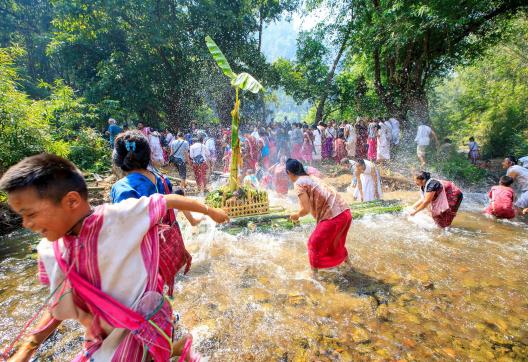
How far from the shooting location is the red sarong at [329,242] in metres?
3.87

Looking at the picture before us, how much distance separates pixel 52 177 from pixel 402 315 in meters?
3.48

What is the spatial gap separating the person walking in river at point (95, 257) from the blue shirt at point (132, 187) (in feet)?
1.91

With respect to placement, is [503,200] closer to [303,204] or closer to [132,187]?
[303,204]

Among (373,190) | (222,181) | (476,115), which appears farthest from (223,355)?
(476,115)

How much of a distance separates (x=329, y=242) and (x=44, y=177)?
11.0ft

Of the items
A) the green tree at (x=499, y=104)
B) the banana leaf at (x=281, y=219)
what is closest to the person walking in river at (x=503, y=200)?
the banana leaf at (x=281, y=219)

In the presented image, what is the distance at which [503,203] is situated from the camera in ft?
21.3

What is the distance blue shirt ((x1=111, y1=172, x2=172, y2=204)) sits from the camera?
1974mm

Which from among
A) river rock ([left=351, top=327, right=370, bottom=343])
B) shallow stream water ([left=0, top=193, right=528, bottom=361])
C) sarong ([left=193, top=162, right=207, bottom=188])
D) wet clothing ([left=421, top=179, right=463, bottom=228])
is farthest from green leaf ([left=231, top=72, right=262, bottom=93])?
sarong ([left=193, top=162, right=207, bottom=188])

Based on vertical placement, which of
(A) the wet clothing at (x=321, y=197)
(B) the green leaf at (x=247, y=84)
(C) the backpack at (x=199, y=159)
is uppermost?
(B) the green leaf at (x=247, y=84)

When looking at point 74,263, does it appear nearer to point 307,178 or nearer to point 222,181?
point 307,178

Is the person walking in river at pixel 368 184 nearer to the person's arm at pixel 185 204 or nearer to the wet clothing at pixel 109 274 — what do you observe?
the person's arm at pixel 185 204

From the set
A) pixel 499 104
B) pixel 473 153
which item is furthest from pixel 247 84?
pixel 499 104

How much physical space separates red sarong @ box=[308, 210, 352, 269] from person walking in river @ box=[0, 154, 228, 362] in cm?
278
